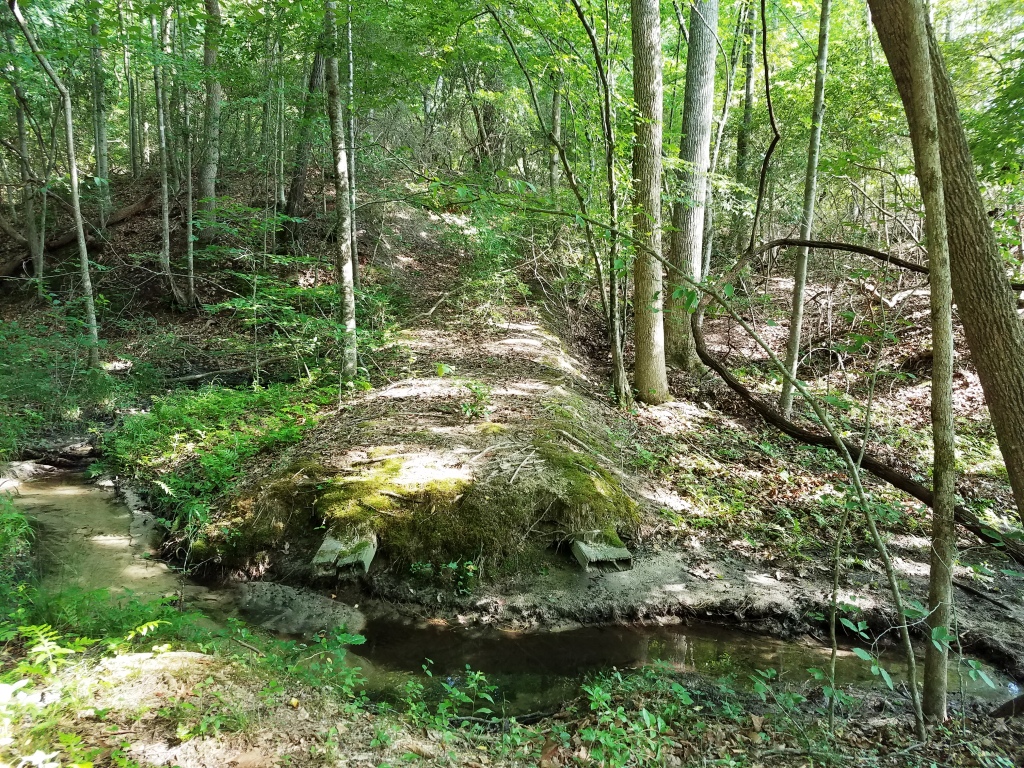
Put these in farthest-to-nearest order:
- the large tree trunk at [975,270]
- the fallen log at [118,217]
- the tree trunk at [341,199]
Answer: the fallen log at [118,217]
the tree trunk at [341,199]
the large tree trunk at [975,270]

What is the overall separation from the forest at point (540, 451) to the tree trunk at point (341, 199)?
45 millimetres

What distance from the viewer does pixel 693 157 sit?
9.20 m

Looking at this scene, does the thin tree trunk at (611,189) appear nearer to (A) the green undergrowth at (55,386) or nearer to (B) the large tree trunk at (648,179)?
(B) the large tree trunk at (648,179)

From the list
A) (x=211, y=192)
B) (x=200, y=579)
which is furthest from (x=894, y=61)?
(x=211, y=192)

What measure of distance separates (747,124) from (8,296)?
17278mm

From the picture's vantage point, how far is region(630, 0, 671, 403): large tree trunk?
7305 mm

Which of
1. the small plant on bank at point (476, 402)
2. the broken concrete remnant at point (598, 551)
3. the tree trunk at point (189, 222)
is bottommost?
the broken concrete remnant at point (598, 551)

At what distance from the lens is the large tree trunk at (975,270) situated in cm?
Result: 296

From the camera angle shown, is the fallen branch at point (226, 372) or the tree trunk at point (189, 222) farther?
the tree trunk at point (189, 222)

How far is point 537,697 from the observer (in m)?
3.66

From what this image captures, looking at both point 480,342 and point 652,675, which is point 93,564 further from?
point 480,342

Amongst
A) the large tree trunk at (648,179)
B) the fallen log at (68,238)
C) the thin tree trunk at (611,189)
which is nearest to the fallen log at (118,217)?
the fallen log at (68,238)

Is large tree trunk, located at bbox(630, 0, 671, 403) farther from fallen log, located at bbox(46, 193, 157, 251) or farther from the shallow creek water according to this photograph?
fallen log, located at bbox(46, 193, 157, 251)

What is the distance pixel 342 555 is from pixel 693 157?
8.52 meters
